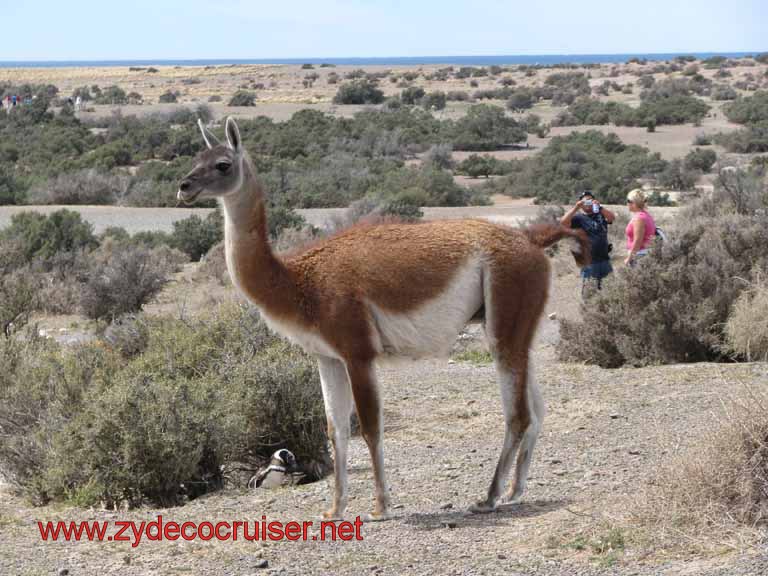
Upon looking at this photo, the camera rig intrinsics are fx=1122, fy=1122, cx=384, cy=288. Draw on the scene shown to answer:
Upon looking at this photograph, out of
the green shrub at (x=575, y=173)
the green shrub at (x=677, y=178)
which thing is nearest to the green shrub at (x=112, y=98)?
the green shrub at (x=575, y=173)

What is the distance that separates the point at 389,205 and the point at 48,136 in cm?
2770

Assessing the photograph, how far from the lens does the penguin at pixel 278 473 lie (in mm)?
8625

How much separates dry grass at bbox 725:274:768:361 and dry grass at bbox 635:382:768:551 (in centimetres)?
545

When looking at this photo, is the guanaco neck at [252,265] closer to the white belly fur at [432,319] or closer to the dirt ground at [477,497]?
the white belly fur at [432,319]

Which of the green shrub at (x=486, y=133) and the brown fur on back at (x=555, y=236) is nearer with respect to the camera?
the brown fur on back at (x=555, y=236)

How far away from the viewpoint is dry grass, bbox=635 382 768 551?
5.91 metres

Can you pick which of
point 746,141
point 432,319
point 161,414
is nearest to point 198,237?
point 161,414

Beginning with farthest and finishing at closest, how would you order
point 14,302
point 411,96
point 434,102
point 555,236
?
1. point 411,96
2. point 434,102
3. point 14,302
4. point 555,236

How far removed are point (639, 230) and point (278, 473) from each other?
666 cm

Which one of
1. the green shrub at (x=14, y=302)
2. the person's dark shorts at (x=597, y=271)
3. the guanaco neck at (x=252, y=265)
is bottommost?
the green shrub at (x=14, y=302)

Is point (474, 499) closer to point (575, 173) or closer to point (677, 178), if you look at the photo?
point (677, 178)

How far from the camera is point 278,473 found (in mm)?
8641

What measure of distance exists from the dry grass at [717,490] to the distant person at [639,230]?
7.25 metres

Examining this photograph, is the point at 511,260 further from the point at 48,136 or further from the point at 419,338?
the point at 48,136
